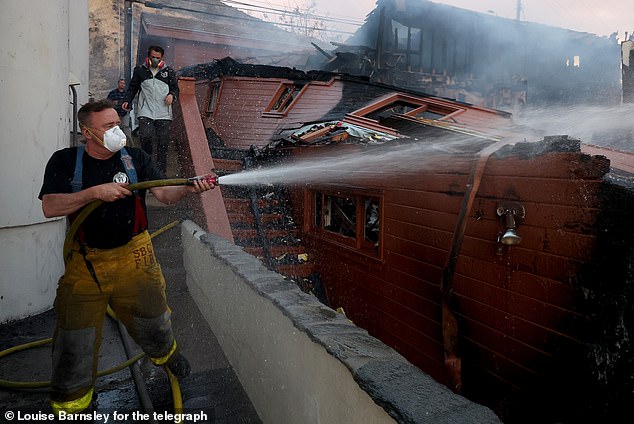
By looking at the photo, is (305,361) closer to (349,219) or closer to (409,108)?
(349,219)

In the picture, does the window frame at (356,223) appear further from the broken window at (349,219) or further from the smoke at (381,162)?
the smoke at (381,162)

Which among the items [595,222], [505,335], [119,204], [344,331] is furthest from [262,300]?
[595,222]

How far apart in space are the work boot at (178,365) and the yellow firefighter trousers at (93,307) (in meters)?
0.30

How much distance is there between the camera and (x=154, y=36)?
60.7ft

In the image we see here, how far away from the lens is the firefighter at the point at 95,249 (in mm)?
2873

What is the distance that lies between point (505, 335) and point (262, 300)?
6.04 ft

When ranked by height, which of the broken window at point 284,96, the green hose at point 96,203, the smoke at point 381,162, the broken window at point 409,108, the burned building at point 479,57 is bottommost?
the green hose at point 96,203

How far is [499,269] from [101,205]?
9.58 ft

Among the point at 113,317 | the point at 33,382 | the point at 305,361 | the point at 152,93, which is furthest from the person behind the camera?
the point at 152,93

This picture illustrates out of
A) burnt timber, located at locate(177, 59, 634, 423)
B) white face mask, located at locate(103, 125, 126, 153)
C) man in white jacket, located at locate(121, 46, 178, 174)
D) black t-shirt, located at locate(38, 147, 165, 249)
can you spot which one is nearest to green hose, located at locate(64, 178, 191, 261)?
black t-shirt, located at locate(38, 147, 165, 249)

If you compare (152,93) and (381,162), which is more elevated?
(152,93)

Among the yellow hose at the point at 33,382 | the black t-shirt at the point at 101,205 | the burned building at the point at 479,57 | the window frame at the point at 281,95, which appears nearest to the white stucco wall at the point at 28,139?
the yellow hose at the point at 33,382

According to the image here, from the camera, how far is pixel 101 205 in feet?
9.91

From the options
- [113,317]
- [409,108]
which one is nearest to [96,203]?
[113,317]
